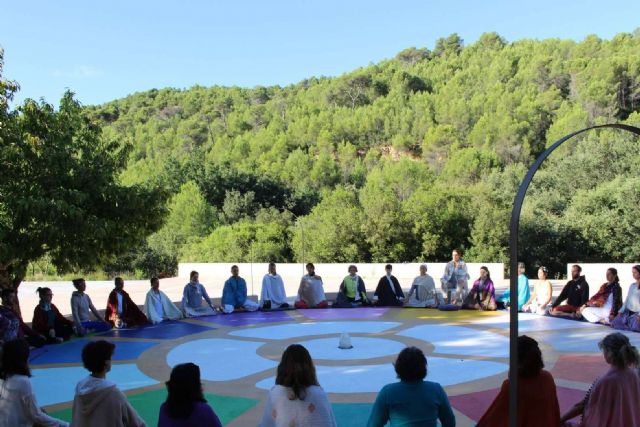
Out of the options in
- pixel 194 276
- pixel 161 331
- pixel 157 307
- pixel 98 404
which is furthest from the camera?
pixel 194 276

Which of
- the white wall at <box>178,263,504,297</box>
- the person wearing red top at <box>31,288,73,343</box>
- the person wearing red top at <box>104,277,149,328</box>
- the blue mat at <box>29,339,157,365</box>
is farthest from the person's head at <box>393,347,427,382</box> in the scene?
the white wall at <box>178,263,504,297</box>

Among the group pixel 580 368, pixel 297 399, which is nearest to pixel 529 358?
pixel 297 399

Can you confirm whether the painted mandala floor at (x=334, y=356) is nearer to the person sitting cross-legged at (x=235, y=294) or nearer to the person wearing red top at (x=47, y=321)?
the person wearing red top at (x=47, y=321)

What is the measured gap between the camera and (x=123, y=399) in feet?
14.0

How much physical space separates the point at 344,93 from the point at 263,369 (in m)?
98.4

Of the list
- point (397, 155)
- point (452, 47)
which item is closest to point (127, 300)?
point (397, 155)

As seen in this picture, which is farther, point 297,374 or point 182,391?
point 297,374

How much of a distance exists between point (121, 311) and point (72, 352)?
8.73 feet

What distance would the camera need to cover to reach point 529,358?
4.38 meters

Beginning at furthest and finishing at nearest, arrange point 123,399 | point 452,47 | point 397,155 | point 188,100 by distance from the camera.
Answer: point 452,47, point 188,100, point 397,155, point 123,399

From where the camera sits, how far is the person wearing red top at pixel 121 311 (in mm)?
13461

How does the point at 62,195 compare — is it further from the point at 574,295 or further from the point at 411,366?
the point at 574,295

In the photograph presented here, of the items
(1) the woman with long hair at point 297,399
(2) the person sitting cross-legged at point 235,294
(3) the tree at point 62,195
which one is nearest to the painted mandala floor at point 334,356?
(2) the person sitting cross-legged at point 235,294

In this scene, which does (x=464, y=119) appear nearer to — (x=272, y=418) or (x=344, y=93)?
(x=344, y=93)
